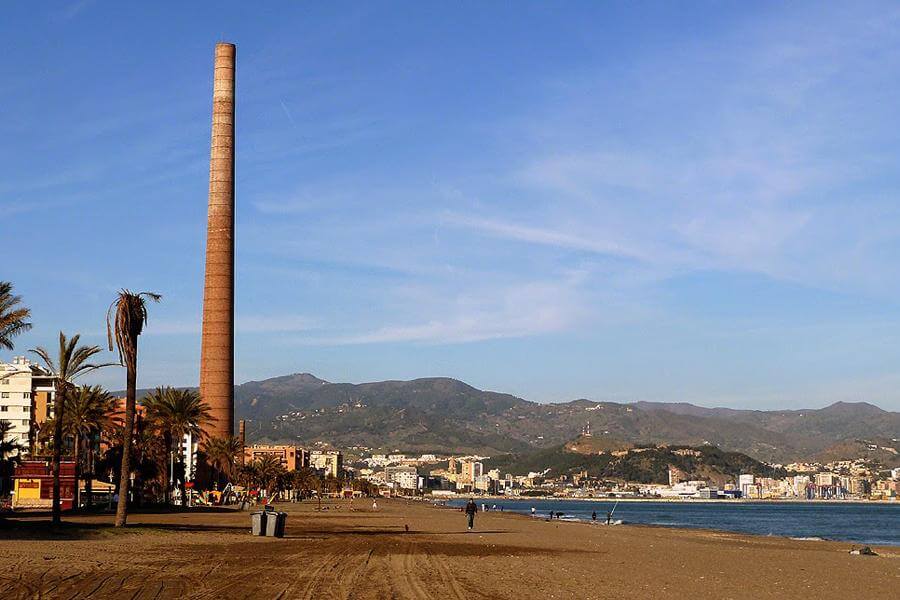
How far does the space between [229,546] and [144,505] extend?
48.7 metres

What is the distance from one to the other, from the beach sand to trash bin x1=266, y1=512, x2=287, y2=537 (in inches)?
24.6

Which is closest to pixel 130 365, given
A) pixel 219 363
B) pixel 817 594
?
pixel 817 594

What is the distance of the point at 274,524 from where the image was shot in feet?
143

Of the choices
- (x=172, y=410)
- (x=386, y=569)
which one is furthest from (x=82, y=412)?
(x=386, y=569)

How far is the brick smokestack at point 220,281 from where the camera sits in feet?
350

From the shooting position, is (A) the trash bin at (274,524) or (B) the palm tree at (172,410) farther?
(B) the palm tree at (172,410)

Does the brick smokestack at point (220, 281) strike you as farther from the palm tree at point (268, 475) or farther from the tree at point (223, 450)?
the palm tree at point (268, 475)

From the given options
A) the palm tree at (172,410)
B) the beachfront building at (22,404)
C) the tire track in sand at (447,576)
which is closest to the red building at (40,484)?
the palm tree at (172,410)

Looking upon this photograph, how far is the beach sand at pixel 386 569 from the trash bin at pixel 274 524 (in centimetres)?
62

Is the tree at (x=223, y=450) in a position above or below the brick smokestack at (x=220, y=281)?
below

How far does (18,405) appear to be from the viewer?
123 metres

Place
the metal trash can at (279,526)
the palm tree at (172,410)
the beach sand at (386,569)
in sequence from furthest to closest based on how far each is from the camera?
1. the palm tree at (172,410)
2. the metal trash can at (279,526)
3. the beach sand at (386,569)

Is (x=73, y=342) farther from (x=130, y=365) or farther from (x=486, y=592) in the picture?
(x=486, y=592)

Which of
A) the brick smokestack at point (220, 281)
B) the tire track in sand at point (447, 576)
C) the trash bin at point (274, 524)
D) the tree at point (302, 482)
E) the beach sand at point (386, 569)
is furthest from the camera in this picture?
the tree at point (302, 482)
